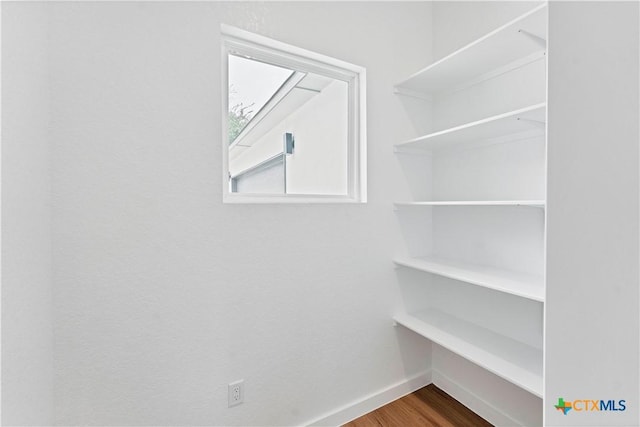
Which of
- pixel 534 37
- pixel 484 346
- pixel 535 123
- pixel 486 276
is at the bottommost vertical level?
pixel 484 346

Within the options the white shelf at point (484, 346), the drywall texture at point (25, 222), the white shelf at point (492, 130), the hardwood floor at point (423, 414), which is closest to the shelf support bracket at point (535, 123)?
the white shelf at point (492, 130)

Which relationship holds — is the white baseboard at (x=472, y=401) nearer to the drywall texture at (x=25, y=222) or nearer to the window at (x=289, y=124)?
the window at (x=289, y=124)

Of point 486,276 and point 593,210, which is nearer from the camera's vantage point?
point 593,210

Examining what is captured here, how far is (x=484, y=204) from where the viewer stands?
1308 mm

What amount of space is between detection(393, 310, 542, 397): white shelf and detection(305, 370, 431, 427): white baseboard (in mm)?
398

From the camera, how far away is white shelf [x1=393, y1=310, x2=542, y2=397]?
121 cm

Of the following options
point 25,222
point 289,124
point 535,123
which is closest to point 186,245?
point 25,222

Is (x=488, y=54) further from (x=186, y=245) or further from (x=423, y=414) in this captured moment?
(x=423, y=414)

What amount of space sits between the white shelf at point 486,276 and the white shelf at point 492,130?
657 mm

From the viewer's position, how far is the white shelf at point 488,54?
3.78 ft

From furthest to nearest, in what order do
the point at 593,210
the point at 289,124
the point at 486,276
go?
1. the point at 289,124
2. the point at 486,276
3. the point at 593,210

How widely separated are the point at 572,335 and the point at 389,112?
5.39ft

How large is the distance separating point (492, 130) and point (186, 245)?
4.73ft

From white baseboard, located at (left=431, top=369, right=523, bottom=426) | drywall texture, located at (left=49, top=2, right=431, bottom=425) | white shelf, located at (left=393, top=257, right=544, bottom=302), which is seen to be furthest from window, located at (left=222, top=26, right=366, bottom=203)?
white baseboard, located at (left=431, top=369, right=523, bottom=426)
